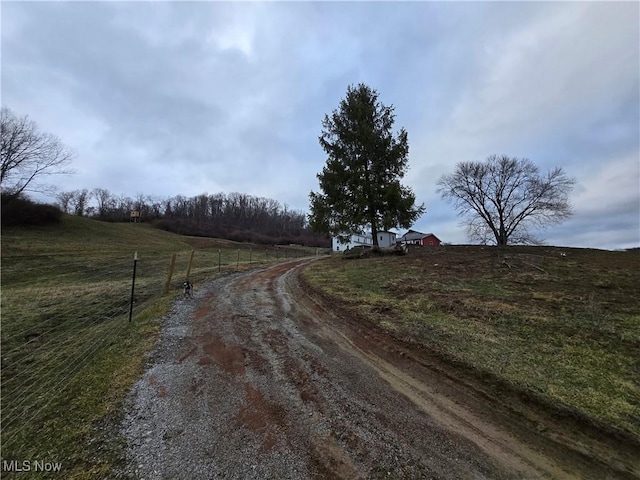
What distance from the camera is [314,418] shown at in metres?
3.21

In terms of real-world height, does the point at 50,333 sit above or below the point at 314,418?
below

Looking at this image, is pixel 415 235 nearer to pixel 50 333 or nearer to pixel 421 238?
pixel 421 238

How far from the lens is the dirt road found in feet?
8.48

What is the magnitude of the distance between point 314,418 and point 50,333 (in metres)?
7.95

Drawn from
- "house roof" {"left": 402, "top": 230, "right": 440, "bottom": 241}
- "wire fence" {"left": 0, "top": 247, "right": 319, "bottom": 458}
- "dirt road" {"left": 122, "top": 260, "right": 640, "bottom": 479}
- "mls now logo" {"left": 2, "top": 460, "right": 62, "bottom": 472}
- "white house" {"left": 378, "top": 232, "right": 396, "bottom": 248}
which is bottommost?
"wire fence" {"left": 0, "top": 247, "right": 319, "bottom": 458}

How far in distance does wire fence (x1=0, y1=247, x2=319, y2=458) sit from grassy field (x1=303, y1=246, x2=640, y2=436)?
205 inches

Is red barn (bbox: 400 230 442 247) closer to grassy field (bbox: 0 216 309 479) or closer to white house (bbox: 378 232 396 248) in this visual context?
white house (bbox: 378 232 396 248)

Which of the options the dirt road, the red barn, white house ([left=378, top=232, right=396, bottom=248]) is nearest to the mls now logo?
the dirt road

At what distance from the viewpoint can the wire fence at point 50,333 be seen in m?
3.57

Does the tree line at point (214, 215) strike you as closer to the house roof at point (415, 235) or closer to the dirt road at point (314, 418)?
the house roof at point (415, 235)

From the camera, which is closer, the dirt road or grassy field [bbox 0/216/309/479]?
the dirt road

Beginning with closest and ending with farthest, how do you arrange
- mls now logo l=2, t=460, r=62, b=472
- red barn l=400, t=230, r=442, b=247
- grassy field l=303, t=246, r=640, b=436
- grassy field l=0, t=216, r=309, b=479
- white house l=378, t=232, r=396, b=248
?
mls now logo l=2, t=460, r=62, b=472, grassy field l=0, t=216, r=309, b=479, grassy field l=303, t=246, r=640, b=436, white house l=378, t=232, r=396, b=248, red barn l=400, t=230, r=442, b=247

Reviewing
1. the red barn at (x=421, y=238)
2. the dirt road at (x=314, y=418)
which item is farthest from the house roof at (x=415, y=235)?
the dirt road at (x=314, y=418)

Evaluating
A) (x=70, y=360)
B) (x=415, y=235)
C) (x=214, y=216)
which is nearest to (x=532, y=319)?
(x=70, y=360)
